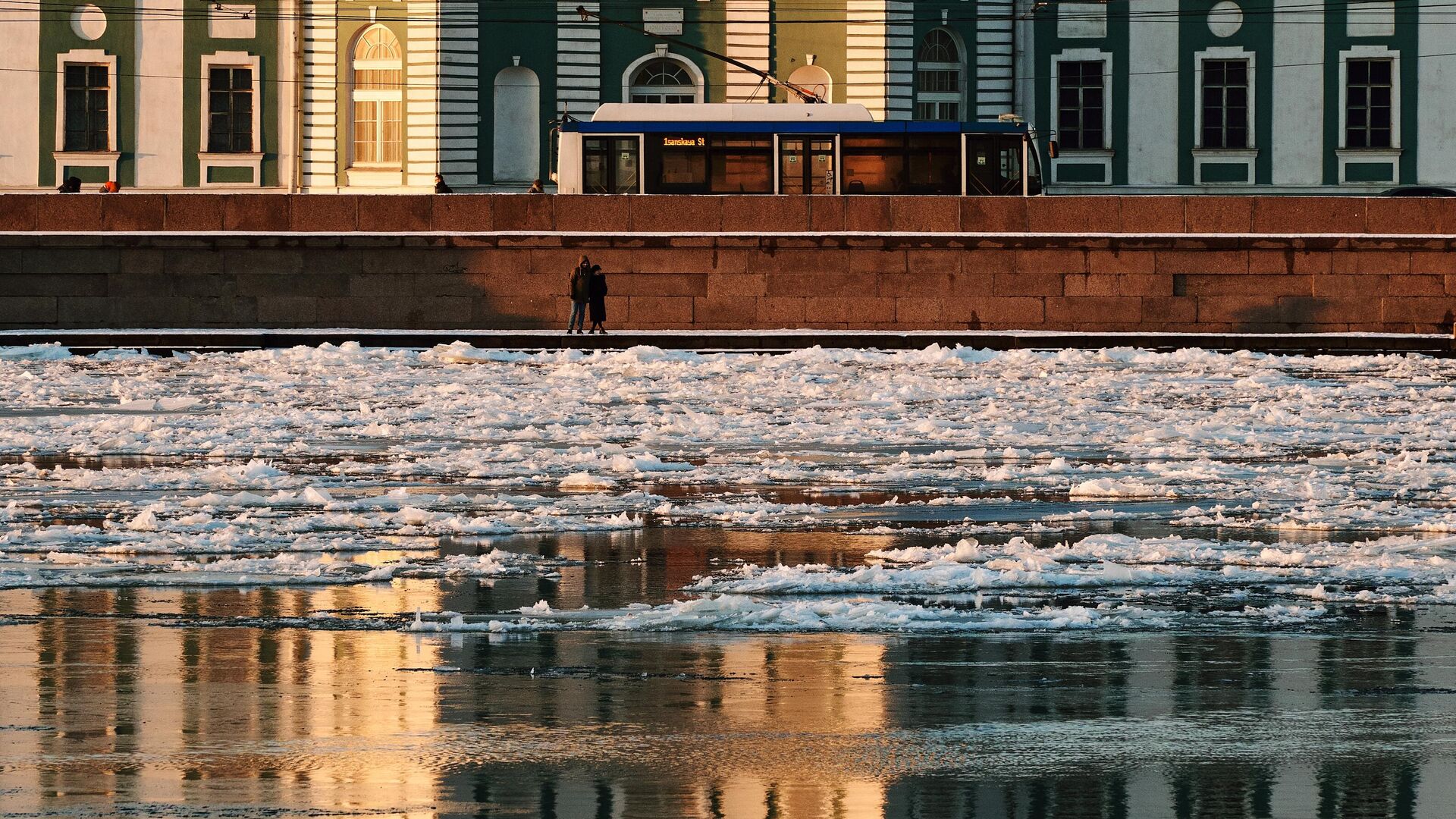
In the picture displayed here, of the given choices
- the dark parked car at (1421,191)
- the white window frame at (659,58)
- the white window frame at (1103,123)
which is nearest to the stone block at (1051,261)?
the dark parked car at (1421,191)

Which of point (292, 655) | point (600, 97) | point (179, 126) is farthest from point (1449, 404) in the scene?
point (179, 126)

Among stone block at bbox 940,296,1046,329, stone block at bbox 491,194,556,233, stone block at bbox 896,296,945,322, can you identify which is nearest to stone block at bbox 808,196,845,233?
stone block at bbox 896,296,945,322

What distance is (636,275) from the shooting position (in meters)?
35.3

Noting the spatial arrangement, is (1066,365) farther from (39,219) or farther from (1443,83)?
(1443,83)

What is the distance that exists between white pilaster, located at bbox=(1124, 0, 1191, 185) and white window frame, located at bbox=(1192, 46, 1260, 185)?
0.42 meters

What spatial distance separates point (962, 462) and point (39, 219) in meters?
21.9

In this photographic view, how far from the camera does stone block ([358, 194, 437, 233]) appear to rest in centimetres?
3484

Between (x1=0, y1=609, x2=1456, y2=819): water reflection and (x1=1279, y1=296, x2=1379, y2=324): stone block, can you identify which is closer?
(x1=0, y1=609, x2=1456, y2=819): water reflection

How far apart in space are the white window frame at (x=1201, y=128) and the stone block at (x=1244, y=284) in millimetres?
16698

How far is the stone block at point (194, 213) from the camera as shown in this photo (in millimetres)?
34812

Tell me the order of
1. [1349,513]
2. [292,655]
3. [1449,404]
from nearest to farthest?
1. [292,655]
2. [1349,513]
3. [1449,404]

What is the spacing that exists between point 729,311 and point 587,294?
2.55m

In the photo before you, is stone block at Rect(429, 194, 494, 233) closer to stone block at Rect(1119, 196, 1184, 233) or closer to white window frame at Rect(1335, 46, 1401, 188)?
stone block at Rect(1119, 196, 1184, 233)

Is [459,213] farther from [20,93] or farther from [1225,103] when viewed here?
[1225,103]
